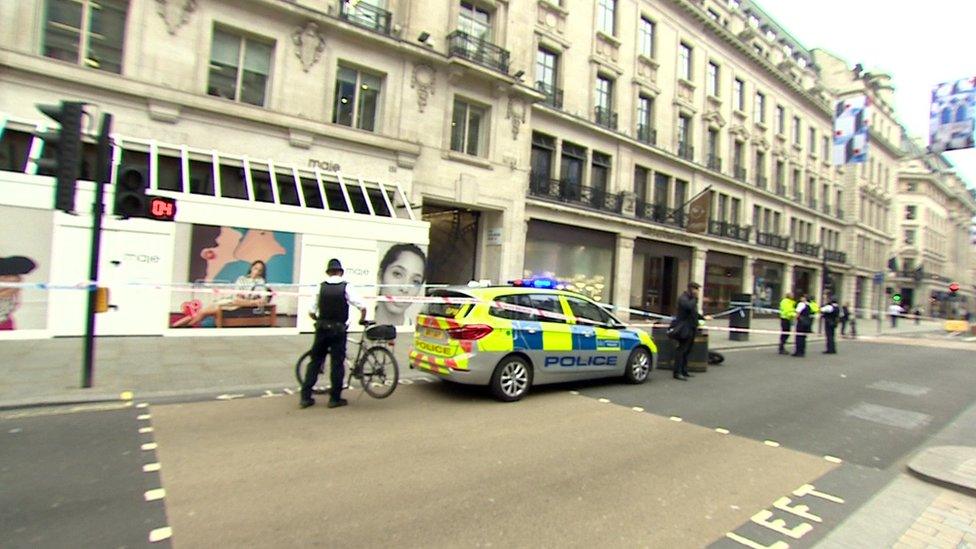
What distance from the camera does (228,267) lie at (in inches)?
464

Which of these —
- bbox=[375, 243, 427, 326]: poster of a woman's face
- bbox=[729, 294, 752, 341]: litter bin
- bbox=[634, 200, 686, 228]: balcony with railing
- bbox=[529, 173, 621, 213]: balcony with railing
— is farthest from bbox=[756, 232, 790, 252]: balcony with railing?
bbox=[375, 243, 427, 326]: poster of a woman's face

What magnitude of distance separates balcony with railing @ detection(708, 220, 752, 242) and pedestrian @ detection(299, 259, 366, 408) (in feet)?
83.0

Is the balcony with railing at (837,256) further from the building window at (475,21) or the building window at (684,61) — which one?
the building window at (475,21)

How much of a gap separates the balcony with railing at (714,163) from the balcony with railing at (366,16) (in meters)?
19.0

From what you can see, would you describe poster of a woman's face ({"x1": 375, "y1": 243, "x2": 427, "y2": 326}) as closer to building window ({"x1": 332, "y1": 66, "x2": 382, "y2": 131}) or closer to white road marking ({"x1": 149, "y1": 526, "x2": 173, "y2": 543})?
building window ({"x1": 332, "y1": 66, "x2": 382, "y2": 131})

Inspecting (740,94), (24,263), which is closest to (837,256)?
(740,94)

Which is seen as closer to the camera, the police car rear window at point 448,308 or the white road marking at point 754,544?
the white road marking at point 754,544

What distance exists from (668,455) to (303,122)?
12.2 m

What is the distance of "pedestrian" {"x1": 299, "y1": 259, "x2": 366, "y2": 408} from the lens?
6.22m

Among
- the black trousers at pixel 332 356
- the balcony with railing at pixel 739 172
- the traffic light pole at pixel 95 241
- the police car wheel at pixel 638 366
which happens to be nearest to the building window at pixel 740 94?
the balcony with railing at pixel 739 172

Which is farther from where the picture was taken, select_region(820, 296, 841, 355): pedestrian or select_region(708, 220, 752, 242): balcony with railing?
select_region(708, 220, 752, 242): balcony with railing

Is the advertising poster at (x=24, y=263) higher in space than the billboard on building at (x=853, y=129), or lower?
lower

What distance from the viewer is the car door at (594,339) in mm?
7891

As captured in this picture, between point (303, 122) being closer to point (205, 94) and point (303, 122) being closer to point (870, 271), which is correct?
point (205, 94)
